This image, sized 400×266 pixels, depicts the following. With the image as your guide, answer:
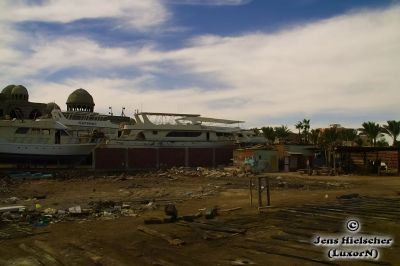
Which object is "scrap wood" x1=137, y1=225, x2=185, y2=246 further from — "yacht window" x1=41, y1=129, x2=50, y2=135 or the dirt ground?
"yacht window" x1=41, y1=129, x2=50, y2=135

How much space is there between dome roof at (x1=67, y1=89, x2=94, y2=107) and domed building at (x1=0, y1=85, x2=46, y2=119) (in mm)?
5093

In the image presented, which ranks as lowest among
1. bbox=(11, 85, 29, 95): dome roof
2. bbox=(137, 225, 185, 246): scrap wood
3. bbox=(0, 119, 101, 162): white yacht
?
bbox=(137, 225, 185, 246): scrap wood

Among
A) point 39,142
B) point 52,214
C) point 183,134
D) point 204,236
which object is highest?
point 183,134

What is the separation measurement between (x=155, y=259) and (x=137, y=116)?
129ft

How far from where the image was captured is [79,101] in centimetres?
6888

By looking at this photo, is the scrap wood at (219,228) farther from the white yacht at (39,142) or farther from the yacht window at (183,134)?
the yacht window at (183,134)

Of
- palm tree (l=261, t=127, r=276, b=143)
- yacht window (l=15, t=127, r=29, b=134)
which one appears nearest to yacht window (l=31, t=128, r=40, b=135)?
yacht window (l=15, t=127, r=29, b=134)

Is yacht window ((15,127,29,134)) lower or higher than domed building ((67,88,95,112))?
lower

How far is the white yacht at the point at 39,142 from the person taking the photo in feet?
127

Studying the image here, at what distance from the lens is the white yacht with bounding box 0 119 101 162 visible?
3878 centimetres

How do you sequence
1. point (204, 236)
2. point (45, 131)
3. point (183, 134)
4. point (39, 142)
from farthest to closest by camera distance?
point (183, 134)
point (45, 131)
point (39, 142)
point (204, 236)

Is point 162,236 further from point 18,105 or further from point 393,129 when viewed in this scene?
point 18,105

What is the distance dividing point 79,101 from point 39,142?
1161 inches

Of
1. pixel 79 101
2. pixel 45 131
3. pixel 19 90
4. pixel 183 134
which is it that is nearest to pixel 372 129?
pixel 183 134
